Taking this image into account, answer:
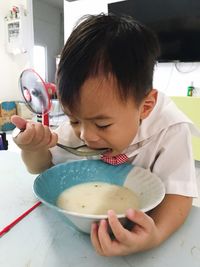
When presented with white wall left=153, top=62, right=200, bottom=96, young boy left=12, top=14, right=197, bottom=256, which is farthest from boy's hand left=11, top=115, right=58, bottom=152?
white wall left=153, top=62, right=200, bottom=96

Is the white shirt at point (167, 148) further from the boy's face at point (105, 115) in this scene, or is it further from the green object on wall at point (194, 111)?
Result: the green object on wall at point (194, 111)

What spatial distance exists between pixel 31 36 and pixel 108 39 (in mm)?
3374

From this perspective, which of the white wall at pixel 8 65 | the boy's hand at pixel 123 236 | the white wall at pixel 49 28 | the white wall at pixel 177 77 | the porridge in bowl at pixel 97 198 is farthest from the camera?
the white wall at pixel 49 28

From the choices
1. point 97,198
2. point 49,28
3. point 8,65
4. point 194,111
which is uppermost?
point 49,28

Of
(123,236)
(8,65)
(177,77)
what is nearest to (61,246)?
(123,236)

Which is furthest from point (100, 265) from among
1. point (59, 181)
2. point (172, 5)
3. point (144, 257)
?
point (172, 5)

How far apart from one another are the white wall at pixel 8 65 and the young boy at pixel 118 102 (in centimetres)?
332

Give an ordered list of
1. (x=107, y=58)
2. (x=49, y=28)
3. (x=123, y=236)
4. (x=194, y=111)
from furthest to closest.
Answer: (x=49, y=28) → (x=194, y=111) → (x=107, y=58) → (x=123, y=236)

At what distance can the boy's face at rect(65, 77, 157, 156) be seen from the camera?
42cm

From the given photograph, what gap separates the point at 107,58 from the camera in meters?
0.42

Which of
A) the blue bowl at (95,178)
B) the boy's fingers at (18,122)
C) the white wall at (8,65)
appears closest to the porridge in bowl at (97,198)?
the blue bowl at (95,178)

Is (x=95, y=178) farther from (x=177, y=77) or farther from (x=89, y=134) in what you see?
(x=177, y=77)

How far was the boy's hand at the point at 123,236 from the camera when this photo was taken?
0.30 meters

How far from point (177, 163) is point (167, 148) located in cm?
4
